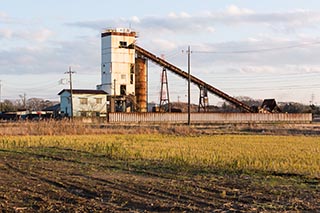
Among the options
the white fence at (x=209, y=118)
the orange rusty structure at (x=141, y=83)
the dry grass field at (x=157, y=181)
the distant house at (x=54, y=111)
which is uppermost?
the orange rusty structure at (x=141, y=83)

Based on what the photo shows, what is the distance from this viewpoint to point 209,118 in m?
72.6

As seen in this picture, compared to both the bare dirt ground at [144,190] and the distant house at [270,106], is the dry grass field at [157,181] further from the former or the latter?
the distant house at [270,106]

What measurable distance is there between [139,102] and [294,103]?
156ft

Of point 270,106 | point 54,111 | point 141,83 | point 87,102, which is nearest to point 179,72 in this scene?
point 141,83

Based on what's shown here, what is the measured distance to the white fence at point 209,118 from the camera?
66062mm

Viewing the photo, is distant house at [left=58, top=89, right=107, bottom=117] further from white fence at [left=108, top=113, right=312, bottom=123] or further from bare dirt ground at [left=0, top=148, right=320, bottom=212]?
bare dirt ground at [left=0, top=148, right=320, bottom=212]

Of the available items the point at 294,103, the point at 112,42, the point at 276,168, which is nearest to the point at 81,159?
the point at 276,168

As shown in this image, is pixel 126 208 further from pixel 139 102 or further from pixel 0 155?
pixel 139 102

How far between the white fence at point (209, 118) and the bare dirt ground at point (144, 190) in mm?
48369

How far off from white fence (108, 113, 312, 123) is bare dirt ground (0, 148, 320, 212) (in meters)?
48.4

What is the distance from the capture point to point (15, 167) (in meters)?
16.9

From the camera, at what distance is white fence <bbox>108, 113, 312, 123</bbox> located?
66.1 m

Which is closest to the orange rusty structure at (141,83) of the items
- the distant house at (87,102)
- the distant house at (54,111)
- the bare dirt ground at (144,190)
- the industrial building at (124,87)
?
the industrial building at (124,87)

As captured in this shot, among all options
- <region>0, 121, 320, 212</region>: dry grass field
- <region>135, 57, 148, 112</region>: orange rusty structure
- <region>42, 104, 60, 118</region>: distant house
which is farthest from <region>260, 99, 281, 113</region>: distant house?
<region>0, 121, 320, 212</region>: dry grass field
